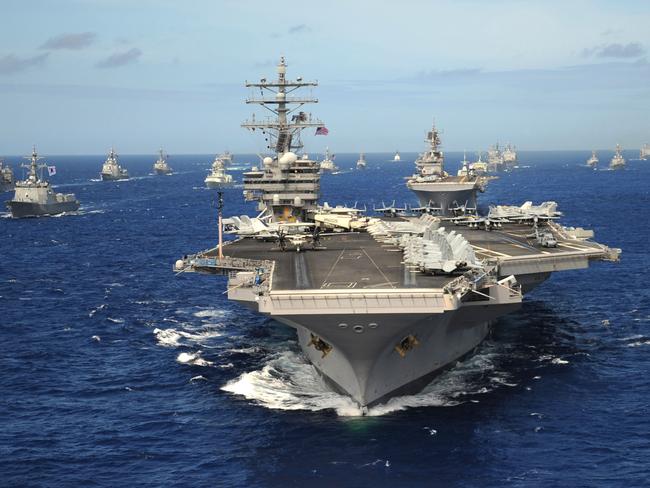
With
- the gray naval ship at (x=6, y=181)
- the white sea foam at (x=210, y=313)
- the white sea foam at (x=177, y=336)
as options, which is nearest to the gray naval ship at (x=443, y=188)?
the white sea foam at (x=210, y=313)

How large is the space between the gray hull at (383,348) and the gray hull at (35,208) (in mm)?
80142

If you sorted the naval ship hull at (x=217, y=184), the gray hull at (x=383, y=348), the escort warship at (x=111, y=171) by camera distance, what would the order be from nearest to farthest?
the gray hull at (x=383, y=348) → the naval ship hull at (x=217, y=184) → the escort warship at (x=111, y=171)

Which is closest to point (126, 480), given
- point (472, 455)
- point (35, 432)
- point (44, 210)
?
point (35, 432)

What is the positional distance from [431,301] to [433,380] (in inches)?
236

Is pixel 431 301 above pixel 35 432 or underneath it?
above

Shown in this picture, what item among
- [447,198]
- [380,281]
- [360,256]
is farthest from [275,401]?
[447,198]

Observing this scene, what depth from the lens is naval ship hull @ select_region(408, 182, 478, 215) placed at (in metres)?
83.1

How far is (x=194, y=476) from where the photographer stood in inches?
950

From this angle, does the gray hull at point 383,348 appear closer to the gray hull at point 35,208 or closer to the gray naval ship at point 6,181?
the gray hull at point 35,208

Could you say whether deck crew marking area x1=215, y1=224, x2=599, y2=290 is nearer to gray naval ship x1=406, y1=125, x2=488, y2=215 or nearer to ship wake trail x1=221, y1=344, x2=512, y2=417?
ship wake trail x1=221, y1=344, x2=512, y2=417

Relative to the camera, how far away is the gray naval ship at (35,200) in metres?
104

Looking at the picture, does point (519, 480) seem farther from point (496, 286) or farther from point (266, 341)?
point (266, 341)

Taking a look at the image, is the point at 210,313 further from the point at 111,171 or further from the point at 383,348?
the point at 111,171

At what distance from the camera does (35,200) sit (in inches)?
4149
